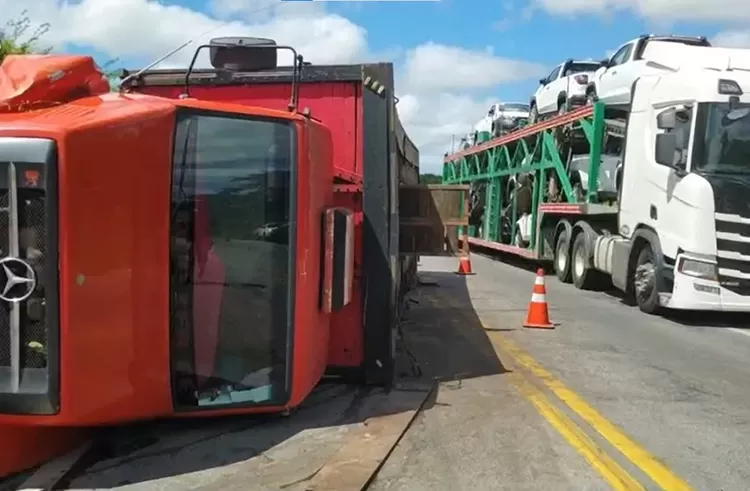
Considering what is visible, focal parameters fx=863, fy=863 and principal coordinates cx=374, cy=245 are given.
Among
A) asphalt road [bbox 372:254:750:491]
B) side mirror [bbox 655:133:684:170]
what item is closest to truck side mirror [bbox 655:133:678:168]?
side mirror [bbox 655:133:684:170]

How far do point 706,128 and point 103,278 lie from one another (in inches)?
356

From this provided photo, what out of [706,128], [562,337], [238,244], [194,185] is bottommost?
[562,337]

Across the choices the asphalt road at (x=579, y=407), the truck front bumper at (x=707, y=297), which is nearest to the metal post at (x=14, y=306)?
the asphalt road at (x=579, y=407)

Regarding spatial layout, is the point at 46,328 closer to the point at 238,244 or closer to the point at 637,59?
the point at 238,244

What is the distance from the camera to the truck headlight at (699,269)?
11.1 metres

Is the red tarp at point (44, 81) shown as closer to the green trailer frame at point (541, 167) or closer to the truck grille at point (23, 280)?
the truck grille at point (23, 280)

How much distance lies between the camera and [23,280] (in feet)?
13.5

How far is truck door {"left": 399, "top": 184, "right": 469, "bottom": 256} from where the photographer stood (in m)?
7.02

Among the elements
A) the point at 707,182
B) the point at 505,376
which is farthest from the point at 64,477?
the point at 707,182

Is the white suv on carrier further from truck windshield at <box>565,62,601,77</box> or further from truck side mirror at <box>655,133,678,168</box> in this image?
truck side mirror at <box>655,133,678,168</box>

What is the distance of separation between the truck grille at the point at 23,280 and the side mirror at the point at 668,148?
9.14m

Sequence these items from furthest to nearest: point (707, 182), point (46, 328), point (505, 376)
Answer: point (707, 182) < point (505, 376) < point (46, 328)

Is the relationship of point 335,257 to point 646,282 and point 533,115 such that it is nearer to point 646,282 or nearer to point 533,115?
point 646,282

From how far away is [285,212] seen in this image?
4973mm
